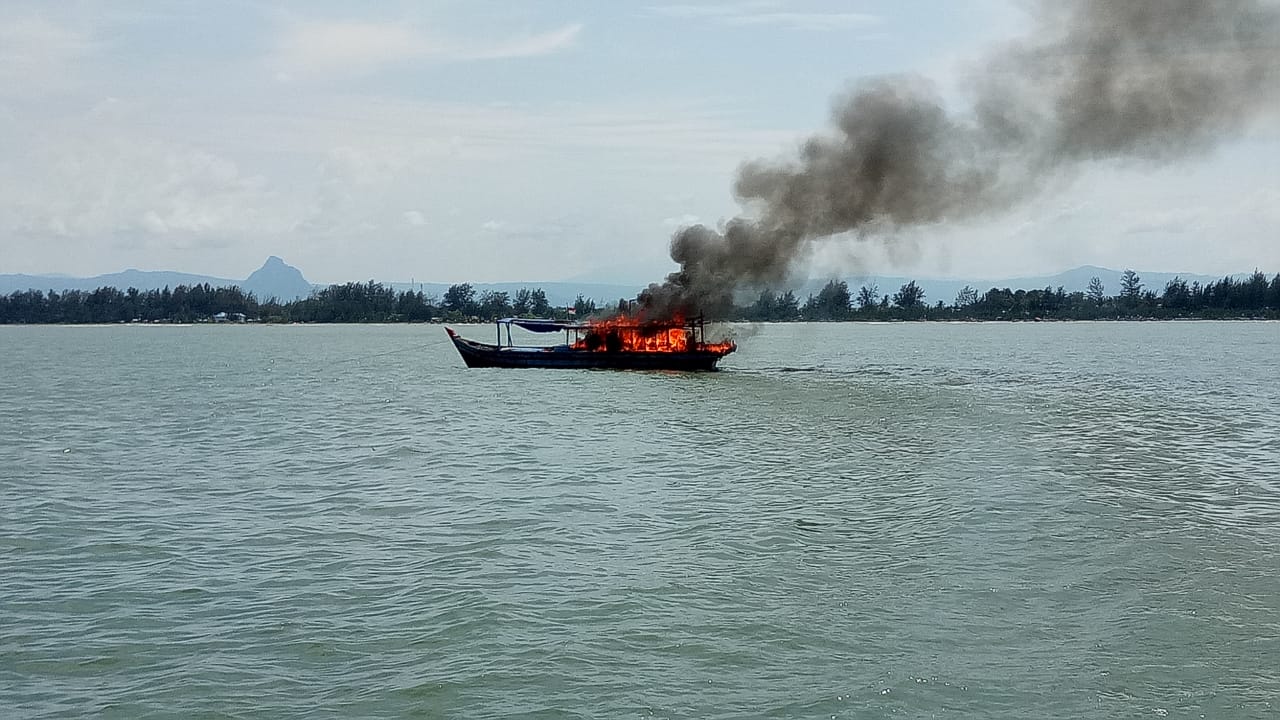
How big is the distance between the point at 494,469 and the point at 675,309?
50.2 meters

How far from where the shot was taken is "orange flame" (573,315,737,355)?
7881 centimetres

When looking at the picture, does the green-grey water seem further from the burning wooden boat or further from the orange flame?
the orange flame

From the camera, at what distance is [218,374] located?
296ft

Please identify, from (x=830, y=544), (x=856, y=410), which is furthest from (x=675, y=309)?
(x=830, y=544)

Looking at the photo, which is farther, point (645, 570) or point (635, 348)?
point (635, 348)

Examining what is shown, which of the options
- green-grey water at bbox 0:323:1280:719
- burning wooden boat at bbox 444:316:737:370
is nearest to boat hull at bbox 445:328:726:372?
burning wooden boat at bbox 444:316:737:370

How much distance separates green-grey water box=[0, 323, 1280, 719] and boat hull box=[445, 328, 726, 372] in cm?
3090

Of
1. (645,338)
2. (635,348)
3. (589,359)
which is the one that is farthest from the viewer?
(589,359)

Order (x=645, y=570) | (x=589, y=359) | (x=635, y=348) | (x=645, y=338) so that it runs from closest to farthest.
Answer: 1. (x=645, y=570)
2. (x=645, y=338)
3. (x=635, y=348)
4. (x=589, y=359)

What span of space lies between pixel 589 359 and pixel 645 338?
4736 millimetres

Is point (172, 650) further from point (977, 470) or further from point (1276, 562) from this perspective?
point (977, 470)

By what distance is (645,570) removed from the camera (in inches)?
808

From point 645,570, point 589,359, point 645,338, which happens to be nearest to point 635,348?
point 645,338

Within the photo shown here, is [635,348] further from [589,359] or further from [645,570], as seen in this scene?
[645,570]
